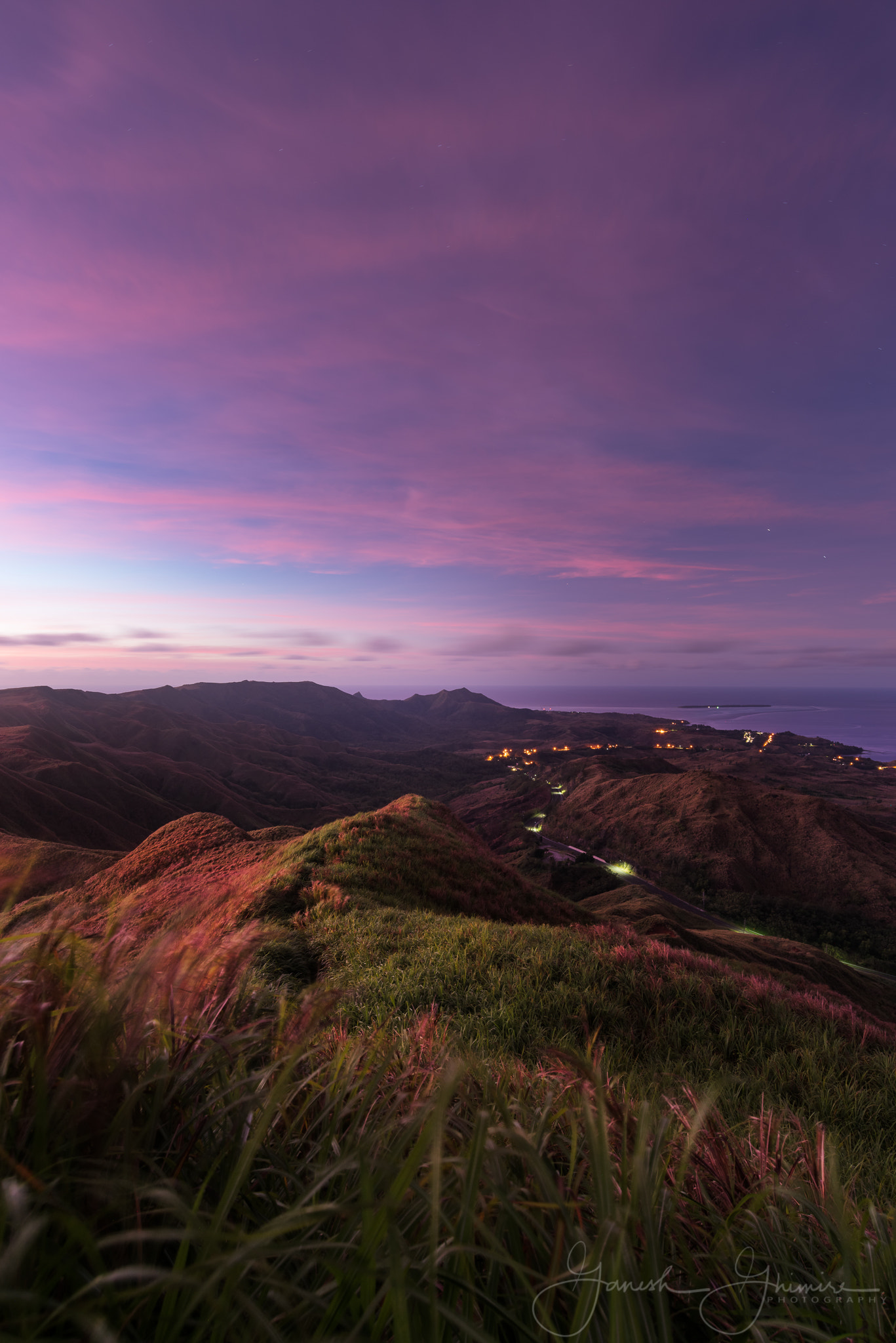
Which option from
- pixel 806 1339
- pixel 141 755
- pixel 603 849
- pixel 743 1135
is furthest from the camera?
pixel 141 755

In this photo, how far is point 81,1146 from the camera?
1354 mm

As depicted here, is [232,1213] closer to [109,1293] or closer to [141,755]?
[109,1293]

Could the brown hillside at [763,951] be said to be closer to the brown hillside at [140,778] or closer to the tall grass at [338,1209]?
the tall grass at [338,1209]

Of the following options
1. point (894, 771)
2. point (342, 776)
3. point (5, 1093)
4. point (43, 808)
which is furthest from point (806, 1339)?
point (894, 771)

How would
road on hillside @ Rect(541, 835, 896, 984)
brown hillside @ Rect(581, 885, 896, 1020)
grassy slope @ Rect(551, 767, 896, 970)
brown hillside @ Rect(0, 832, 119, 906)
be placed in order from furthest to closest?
grassy slope @ Rect(551, 767, 896, 970) → road on hillside @ Rect(541, 835, 896, 984) → brown hillside @ Rect(0, 832, 119, 906) → brown hillside @ Rect(581, 885, 896, 1020)

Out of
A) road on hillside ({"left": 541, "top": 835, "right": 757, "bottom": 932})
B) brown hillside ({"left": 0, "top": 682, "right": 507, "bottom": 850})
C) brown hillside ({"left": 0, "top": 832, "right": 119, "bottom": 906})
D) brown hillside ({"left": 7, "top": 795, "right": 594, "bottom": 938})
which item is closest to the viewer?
brown hillside ({"left": 7, "top": 795, "right": 594, "bottom": 938})

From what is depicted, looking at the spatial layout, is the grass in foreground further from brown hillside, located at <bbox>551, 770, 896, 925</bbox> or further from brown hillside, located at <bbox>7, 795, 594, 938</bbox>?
brown hillside, located at <bbox>551, 770, 896, 925</bbox>

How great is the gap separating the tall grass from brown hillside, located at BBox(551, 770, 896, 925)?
3099 inches

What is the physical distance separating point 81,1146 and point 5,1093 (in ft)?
0.82

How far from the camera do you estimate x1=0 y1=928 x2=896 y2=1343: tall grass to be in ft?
3.24

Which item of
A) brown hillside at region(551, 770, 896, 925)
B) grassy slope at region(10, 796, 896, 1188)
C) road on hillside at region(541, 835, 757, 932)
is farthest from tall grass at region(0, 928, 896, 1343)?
brown hillside at region(551, 770, 896, 925)

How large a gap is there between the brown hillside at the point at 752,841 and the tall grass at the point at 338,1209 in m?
78.7

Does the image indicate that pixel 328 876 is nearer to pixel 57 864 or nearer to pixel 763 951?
pixel 57 864

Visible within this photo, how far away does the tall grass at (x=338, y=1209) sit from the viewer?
99 centimetres
